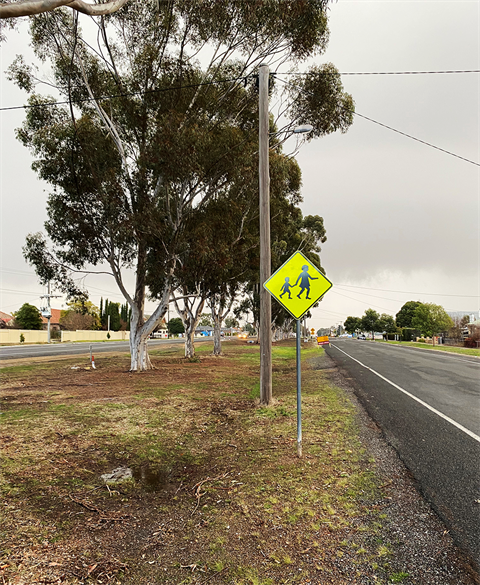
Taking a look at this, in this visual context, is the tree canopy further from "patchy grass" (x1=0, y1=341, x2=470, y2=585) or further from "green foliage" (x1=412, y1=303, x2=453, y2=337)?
"patchy grass" (x1=0, y1=341, x2=470, y2=585)

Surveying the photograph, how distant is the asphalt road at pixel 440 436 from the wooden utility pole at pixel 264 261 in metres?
2.41

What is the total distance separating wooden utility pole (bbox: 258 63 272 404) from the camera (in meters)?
9.81

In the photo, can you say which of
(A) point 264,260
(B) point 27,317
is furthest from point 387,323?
(A) point 264,260

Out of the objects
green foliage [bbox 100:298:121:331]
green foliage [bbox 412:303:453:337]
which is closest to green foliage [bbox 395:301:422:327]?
green foliage [bbox 412:303:453:337]

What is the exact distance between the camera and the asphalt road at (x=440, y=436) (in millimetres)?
3908

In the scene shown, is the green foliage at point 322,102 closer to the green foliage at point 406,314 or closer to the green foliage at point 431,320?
the green foliage at point 431,320

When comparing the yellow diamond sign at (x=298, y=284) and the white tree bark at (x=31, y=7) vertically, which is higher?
the white tree bark at (x=31, y=7)

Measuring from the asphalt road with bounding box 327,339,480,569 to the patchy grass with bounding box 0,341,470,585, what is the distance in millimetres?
598

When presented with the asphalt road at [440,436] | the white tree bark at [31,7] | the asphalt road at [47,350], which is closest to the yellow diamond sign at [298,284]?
the asphalt road at [440,436]

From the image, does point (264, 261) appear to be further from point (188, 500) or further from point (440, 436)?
point (188, 500)

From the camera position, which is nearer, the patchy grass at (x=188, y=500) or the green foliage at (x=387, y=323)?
the patchy grass at (x=188, y=500)

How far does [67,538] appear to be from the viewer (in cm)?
353

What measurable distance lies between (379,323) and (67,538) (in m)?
138

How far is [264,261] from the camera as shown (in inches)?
396
